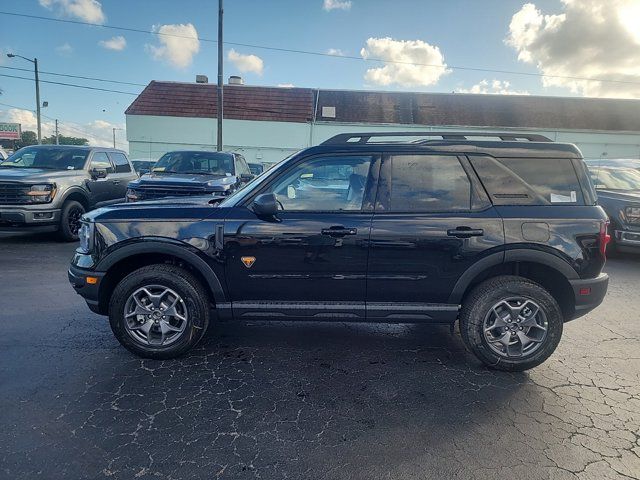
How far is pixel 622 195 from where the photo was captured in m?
7.22

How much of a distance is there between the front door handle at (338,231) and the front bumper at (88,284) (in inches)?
73.9

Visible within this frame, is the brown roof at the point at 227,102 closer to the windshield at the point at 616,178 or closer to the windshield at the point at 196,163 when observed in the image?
the windshield at the point at 196,163

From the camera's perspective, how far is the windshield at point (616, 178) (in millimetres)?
7883

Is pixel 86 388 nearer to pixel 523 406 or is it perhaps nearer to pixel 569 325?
pixel 523 406

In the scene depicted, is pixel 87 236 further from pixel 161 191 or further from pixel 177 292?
pixel 161 191

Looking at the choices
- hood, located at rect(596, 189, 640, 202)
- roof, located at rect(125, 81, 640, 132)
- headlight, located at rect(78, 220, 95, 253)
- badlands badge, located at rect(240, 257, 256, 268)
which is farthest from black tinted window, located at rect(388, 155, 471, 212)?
roof, located at rect(125, 81, 640, 132)

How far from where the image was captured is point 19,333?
148 inches

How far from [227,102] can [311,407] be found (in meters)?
32.3

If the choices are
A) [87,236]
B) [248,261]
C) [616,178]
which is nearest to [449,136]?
[248,261]

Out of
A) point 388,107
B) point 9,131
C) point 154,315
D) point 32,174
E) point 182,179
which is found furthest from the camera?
point 9,131

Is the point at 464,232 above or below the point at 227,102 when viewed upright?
below

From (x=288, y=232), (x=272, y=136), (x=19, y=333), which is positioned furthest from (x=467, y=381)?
(x=272, y=136)

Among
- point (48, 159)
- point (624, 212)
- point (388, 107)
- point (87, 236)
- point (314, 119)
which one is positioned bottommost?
point (87, 236)

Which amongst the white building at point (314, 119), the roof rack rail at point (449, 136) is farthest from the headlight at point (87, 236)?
the white building at point (314, 119)
